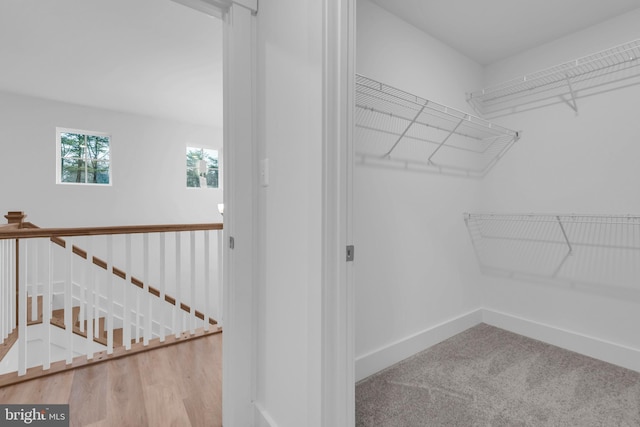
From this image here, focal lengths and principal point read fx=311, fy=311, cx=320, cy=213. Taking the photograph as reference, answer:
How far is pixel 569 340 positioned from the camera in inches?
83.5

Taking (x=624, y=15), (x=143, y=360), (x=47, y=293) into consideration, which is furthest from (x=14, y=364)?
(x=624, y=15)

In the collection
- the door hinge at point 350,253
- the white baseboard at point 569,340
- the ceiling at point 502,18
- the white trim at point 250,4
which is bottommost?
the white baseboard at point 569,340

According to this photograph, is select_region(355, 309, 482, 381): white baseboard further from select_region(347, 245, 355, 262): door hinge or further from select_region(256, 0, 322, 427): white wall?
select_region(347, 245, 355, 262): door hinge

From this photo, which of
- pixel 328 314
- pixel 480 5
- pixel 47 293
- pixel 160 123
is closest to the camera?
pixel 328 314

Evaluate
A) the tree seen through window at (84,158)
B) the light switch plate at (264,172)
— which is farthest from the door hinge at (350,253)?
the tree seen through window at (84,158)

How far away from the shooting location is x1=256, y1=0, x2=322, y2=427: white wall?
1.03 m

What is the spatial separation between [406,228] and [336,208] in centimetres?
111

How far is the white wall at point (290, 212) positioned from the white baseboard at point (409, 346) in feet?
2.19

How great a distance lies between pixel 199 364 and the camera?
83.0 inches

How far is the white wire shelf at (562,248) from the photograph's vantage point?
1.92 meters

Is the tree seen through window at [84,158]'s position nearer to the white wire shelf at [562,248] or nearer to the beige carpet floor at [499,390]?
the beige carpet floor at [499,390]

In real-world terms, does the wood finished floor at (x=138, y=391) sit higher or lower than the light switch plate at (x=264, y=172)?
lower

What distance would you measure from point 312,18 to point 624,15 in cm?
213

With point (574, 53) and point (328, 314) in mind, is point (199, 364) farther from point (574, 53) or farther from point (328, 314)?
point (574, 53)
